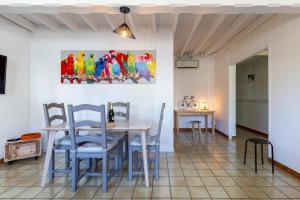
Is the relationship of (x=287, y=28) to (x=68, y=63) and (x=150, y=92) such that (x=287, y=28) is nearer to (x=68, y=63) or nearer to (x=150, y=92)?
(x=150, y=92)

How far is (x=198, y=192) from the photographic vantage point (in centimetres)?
244

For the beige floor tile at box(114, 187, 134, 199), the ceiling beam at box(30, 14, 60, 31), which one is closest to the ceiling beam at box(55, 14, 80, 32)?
the ceiling beam at box(30, 14, 60, 31)

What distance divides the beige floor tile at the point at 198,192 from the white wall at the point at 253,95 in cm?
444

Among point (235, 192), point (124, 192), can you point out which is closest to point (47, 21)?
point (124, 192)

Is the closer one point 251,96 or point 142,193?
point 142,193

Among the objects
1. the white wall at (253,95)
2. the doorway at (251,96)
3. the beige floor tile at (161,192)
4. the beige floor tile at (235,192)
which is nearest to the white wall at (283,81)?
the beige floor tile at (235,192)

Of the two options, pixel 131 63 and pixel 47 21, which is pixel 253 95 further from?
pixel 47 21

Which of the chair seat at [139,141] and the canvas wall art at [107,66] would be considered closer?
the chair seat at [139,141]

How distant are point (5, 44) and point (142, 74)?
8.51ft

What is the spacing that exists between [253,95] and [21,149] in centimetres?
681

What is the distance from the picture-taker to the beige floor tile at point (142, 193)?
235cm

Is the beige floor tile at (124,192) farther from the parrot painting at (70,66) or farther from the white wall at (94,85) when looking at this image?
the parrot painting at (70,66)

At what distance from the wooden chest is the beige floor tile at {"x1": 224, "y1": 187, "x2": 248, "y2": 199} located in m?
3.33

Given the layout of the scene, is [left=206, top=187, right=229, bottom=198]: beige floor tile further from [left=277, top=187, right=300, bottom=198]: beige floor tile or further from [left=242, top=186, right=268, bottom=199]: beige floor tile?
[left=277, top=187, right=300, bottom=198]: beige floor tile
